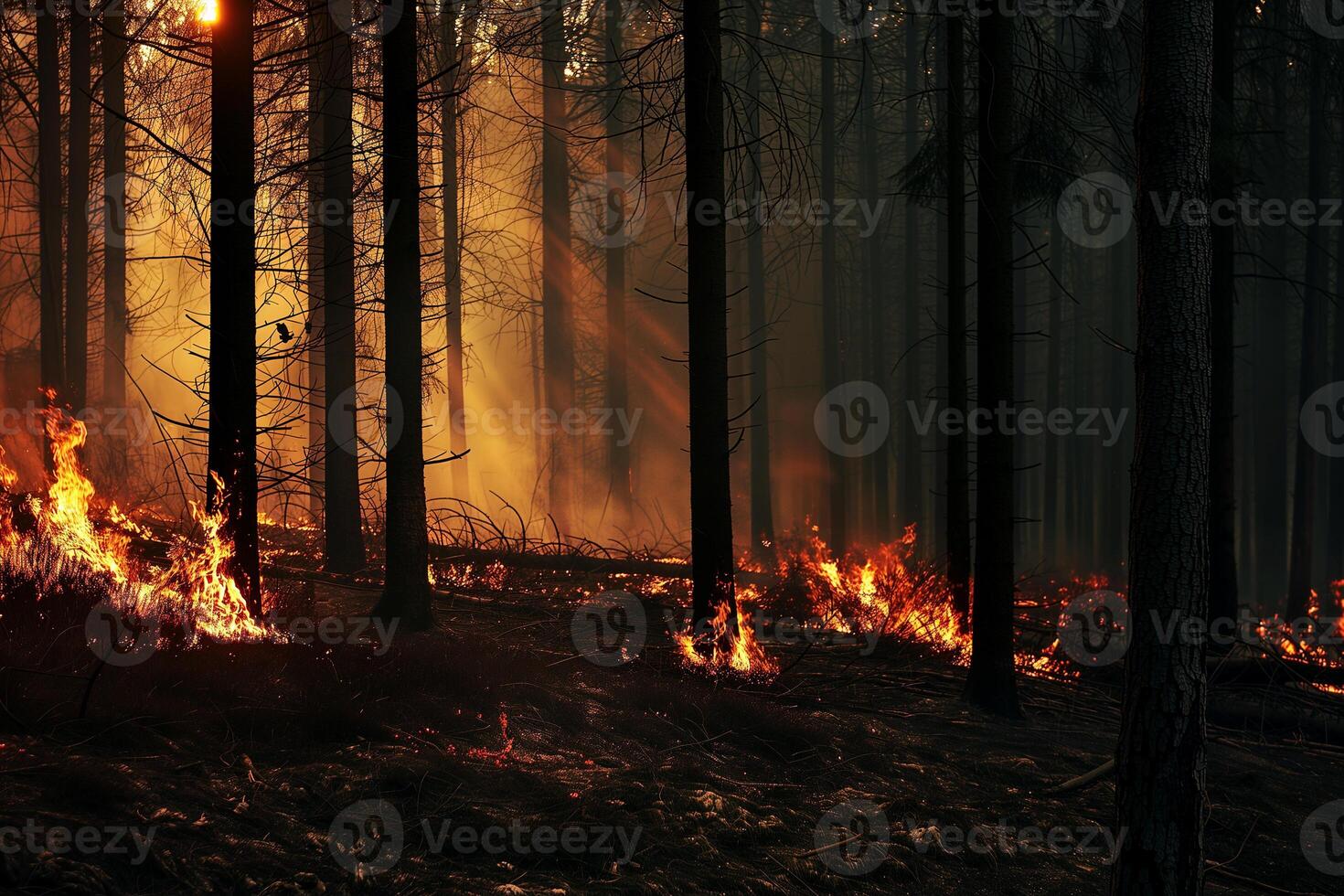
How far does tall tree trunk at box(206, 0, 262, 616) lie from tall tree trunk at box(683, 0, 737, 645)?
3.32m

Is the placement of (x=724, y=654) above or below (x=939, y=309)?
below

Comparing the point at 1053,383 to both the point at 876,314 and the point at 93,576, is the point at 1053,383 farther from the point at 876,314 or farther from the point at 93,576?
the point at 93,576

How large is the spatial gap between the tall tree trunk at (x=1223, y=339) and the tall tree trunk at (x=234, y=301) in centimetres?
1006

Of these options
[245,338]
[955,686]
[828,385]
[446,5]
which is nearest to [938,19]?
[446,5]

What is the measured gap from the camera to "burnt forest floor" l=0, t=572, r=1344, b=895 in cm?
381

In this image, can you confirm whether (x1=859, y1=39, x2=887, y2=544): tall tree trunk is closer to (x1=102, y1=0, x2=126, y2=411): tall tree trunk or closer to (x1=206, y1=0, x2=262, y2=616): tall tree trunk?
(x1=102, y1=0, x2=126, y2=411): tall tree trunk

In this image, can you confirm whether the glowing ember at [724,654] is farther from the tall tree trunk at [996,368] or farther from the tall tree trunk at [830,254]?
the tall tree trunk at [830,254]

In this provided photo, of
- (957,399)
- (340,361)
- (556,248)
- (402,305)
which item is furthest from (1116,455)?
(402,305)

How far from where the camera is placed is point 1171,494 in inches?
166

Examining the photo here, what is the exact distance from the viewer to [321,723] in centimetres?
507

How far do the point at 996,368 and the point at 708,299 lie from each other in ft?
8.27

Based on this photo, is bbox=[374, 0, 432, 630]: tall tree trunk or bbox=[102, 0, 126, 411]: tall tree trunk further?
bbox=[102, 0, 126, 411]: tall tree trunk

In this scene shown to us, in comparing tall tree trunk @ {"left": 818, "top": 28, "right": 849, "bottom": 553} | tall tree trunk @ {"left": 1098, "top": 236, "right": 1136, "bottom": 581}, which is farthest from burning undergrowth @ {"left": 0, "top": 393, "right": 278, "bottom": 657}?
tall tree trunk @ {"left": 1098, "top": 236, "right": 1136, "bottom": 581}

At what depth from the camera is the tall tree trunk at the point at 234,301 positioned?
22.9 feet
